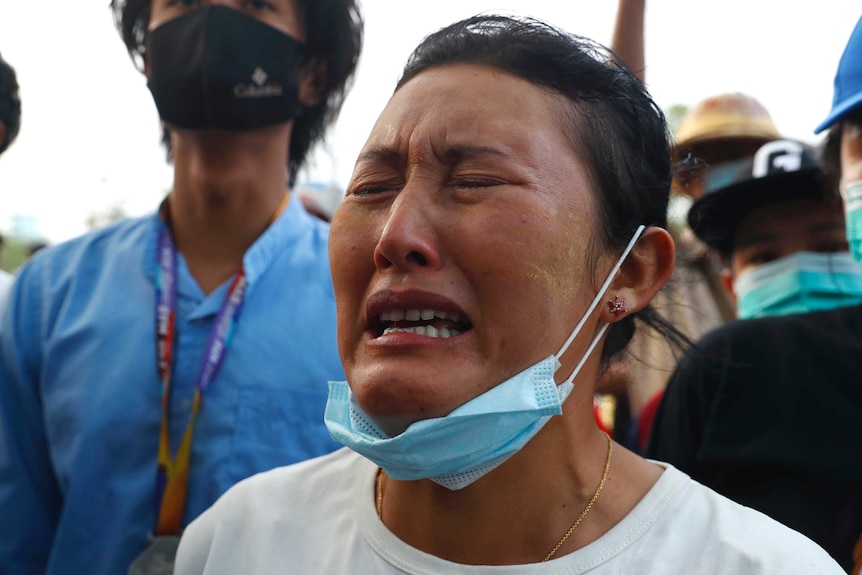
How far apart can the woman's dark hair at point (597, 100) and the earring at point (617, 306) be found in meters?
0.11

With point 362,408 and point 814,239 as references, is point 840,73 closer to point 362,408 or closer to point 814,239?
point 814,239

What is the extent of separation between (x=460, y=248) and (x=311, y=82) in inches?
72.5

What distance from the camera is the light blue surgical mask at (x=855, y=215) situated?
2.24 meters

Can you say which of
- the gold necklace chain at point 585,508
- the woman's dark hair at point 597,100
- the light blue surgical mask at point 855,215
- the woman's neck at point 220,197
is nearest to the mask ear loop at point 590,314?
the woman's dark hair at point 597,100

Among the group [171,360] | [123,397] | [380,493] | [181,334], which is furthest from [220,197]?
[380,493]

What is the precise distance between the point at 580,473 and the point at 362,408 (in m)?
0.51

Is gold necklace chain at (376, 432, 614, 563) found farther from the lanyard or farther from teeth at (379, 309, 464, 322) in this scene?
the lanyard

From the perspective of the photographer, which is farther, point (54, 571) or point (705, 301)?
point (705, 301)

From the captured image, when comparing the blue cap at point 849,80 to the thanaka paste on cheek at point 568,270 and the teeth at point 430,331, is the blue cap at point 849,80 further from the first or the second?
the teeth at point 430,331

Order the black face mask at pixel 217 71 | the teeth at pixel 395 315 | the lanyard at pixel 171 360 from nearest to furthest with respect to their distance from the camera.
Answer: the teeth at pixel 395 315, the lanyard at pixel 171 360, the black face mask at pixel 217 71

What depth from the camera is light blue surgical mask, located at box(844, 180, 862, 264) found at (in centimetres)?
224

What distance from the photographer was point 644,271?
1.91 meters

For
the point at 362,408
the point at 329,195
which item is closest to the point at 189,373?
the point at 362,408

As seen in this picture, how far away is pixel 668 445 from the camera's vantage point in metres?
2.35
